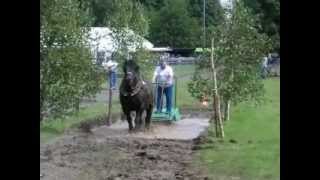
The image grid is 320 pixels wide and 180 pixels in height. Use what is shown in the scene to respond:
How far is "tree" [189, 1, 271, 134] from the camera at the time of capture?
223 inches

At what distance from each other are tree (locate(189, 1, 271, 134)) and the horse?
589 millimetres

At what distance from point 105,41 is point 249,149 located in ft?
7.54

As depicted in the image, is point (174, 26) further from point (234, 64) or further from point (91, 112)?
point (91, 112)

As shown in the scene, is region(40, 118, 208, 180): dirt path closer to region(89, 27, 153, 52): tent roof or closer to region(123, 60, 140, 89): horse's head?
region(123, 60, 140, 89): horse's head

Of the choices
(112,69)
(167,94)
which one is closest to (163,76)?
(167,94)

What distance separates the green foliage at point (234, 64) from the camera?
568 cm

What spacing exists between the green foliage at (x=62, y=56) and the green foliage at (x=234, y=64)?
1.27 m

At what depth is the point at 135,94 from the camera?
6137 mm

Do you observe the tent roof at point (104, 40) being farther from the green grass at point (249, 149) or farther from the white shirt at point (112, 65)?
the green grass at point (249, 149)

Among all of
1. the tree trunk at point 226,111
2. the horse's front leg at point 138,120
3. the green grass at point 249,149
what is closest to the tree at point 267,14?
the green grass at point 249,149

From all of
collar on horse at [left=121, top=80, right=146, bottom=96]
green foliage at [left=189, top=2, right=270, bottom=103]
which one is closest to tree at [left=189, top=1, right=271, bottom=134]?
green foliage at [left=189, top=2, right=270, bottom=103]

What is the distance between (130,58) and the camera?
6855mm
